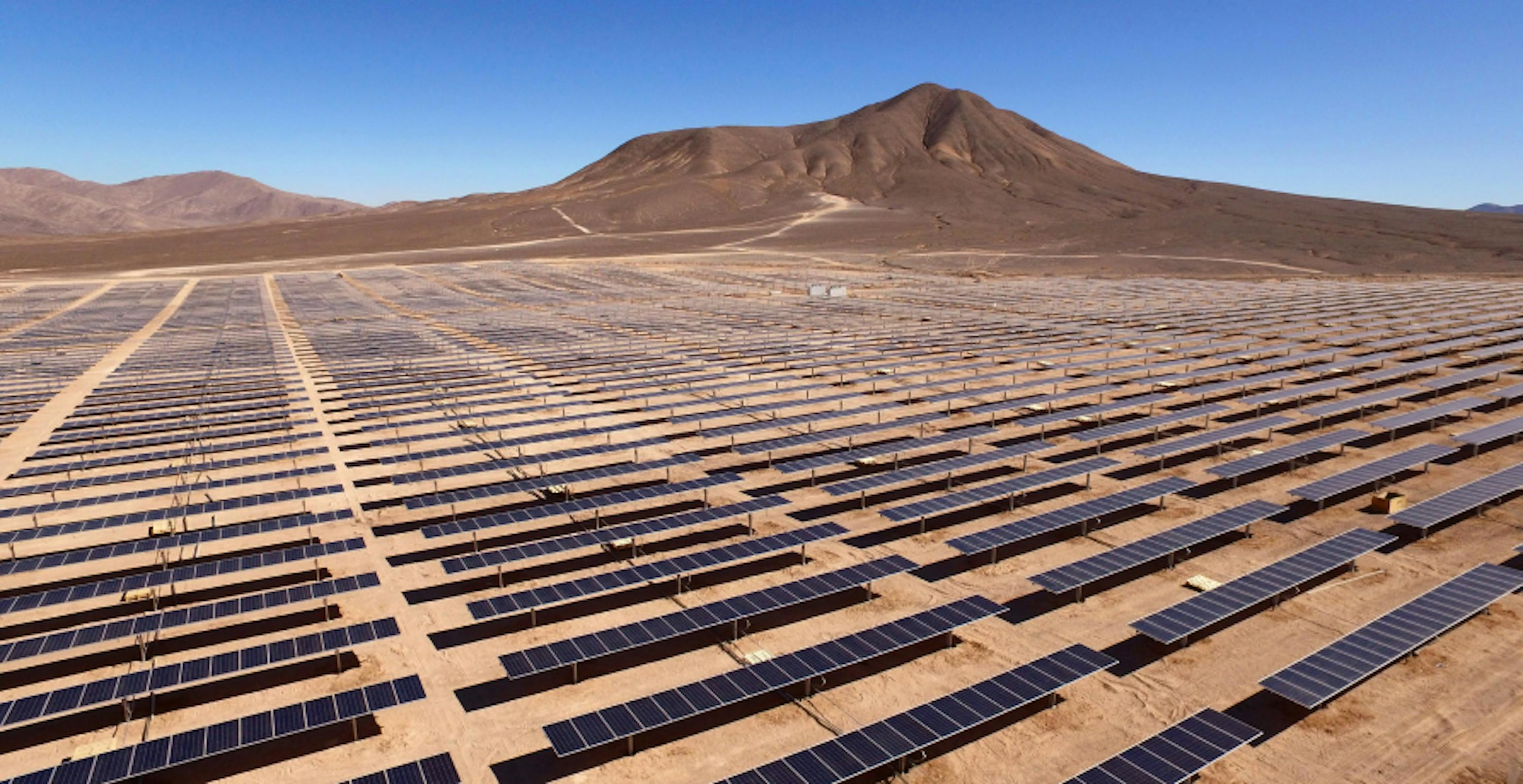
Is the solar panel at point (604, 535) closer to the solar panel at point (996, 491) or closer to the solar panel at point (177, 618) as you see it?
the solar panel at point (177, 618)

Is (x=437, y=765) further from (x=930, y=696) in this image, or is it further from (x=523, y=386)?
(x=523, y=386)

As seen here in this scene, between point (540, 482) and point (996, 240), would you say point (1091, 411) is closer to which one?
point (540, 482)

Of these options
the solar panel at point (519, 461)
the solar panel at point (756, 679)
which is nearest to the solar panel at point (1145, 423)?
the solar panel at point (756, 679)

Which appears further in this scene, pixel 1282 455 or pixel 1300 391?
pixel 1300 391

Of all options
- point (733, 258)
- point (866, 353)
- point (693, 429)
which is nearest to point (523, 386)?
point (693, 429)

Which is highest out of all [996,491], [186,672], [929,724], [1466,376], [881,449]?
[1466,376]

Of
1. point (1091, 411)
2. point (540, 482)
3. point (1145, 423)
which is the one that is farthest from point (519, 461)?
point (1145, 423)

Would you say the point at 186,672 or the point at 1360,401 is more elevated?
the point at 1360,401
